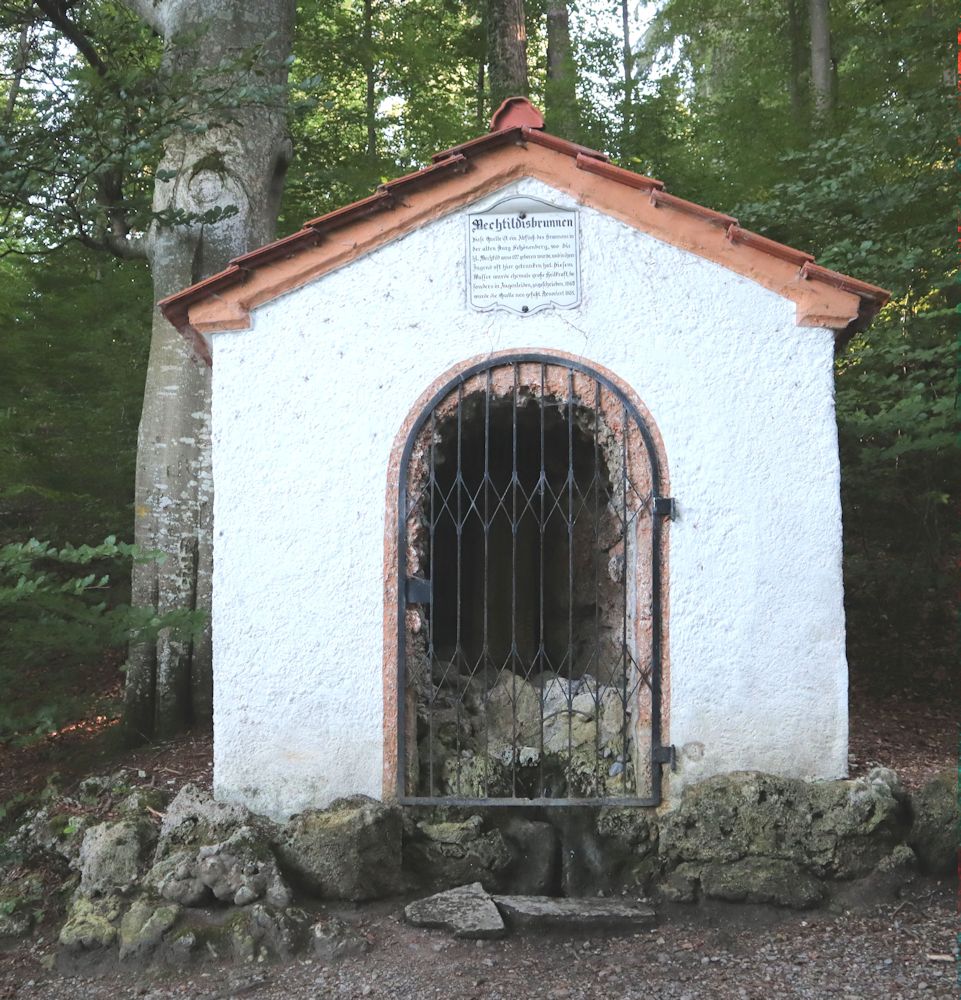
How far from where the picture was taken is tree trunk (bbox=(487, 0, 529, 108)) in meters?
9.69

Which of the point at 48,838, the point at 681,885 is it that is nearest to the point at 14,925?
the point at 48,838

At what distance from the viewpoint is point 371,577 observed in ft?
14.0

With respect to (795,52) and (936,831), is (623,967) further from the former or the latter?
(795,52)

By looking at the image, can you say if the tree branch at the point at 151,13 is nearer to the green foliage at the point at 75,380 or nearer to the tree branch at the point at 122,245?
the tree branch at the point at 122,245

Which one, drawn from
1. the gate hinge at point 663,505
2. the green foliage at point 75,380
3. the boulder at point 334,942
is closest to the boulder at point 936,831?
the gate hinge at point 663,505

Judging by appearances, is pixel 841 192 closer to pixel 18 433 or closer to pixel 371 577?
pixel 371 577

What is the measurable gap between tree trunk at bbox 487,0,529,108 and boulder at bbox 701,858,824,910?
8295mm

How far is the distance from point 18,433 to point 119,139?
11.7 ft

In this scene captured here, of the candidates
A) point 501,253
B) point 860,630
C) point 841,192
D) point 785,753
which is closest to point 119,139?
point 501,253

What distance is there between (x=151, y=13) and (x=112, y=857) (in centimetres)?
609

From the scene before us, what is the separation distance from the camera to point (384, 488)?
4297mm

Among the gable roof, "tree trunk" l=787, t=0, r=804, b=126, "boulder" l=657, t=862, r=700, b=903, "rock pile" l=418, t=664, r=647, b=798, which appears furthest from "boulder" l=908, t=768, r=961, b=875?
"tree trunk" l=787, t=0, r=804, b=126

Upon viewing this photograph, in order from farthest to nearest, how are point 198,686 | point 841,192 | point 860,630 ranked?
point 860,630
point 841,192
point 198,686

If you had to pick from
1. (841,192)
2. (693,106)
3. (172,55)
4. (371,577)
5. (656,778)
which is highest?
(693,106)
